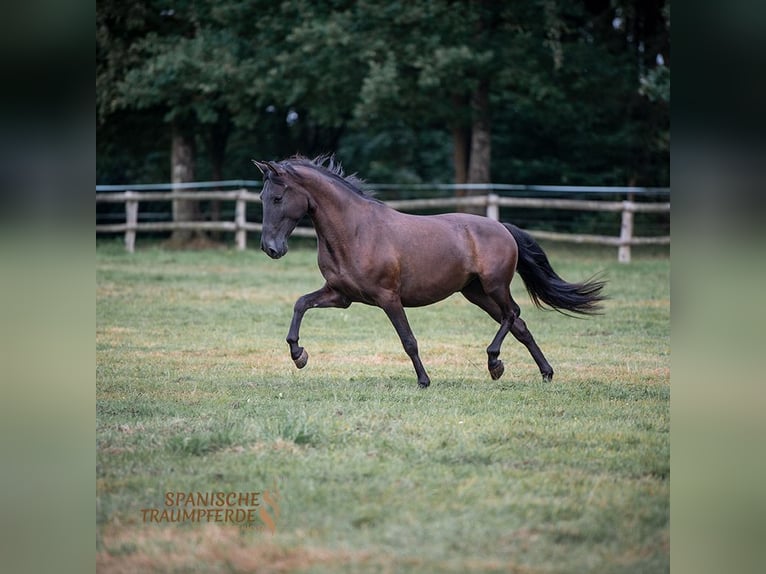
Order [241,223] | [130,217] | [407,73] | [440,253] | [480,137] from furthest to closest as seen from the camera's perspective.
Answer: [480,137]
[407,73]
[241,223]
[130,217]
[440,253]

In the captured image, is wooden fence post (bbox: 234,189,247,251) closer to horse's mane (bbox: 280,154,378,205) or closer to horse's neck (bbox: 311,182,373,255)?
horse's mane (bbox: 280,154,378,205)

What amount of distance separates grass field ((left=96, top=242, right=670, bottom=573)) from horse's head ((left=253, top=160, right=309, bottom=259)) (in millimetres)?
1201

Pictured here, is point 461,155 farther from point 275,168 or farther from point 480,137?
point 275,168

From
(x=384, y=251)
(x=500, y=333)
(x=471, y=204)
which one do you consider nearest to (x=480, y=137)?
(x=471, y=204)

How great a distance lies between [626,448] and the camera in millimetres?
5355

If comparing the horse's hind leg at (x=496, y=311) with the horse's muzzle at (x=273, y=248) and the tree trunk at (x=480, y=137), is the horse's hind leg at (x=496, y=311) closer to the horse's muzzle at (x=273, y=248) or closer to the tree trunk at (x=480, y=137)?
the horse's muzzle at (x=273, y=248)

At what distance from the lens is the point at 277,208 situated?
6.79 meters

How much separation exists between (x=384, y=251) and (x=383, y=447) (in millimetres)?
2223

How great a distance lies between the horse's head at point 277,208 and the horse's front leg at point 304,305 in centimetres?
54

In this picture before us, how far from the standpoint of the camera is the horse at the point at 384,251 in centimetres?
691
